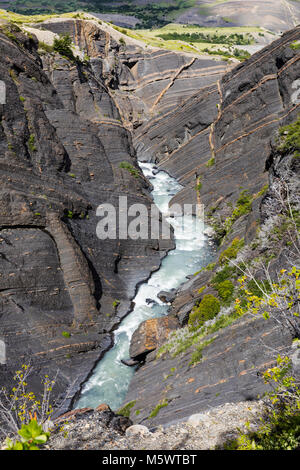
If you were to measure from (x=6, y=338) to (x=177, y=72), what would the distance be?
55.6 m

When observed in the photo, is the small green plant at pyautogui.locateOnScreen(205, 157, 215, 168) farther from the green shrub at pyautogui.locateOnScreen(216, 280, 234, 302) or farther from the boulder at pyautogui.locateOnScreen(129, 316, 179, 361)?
the green shrub at pyautogui.locateOnScreen(216, 280, 234, 302)

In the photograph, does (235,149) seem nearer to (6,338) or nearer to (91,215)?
(91,215)

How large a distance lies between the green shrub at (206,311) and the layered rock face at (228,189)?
948mm

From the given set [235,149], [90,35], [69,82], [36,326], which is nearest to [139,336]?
[36,326]

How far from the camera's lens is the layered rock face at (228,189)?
38.0 ft

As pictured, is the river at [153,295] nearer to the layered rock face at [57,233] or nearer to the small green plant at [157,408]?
the layered rock face at [57,233]

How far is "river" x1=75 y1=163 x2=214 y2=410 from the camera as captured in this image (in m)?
17.9

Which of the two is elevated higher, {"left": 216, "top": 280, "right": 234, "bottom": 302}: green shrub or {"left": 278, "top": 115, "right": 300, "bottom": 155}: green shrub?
{"left": 278, "top": 115, "right": 300, "bottom": 155}: green shrub

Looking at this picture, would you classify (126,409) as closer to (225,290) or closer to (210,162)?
(225,290)

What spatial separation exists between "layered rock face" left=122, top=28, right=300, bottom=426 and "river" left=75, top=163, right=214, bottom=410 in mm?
1413

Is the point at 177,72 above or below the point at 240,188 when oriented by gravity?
above

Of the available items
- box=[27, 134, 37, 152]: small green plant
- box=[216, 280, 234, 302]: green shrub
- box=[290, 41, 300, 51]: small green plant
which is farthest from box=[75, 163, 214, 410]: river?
box=[290, 41, 300, 51]: small green plant

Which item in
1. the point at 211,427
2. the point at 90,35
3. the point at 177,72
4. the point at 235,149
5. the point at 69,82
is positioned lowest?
the point at 211,427

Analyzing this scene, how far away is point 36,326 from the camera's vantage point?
62.8ft
